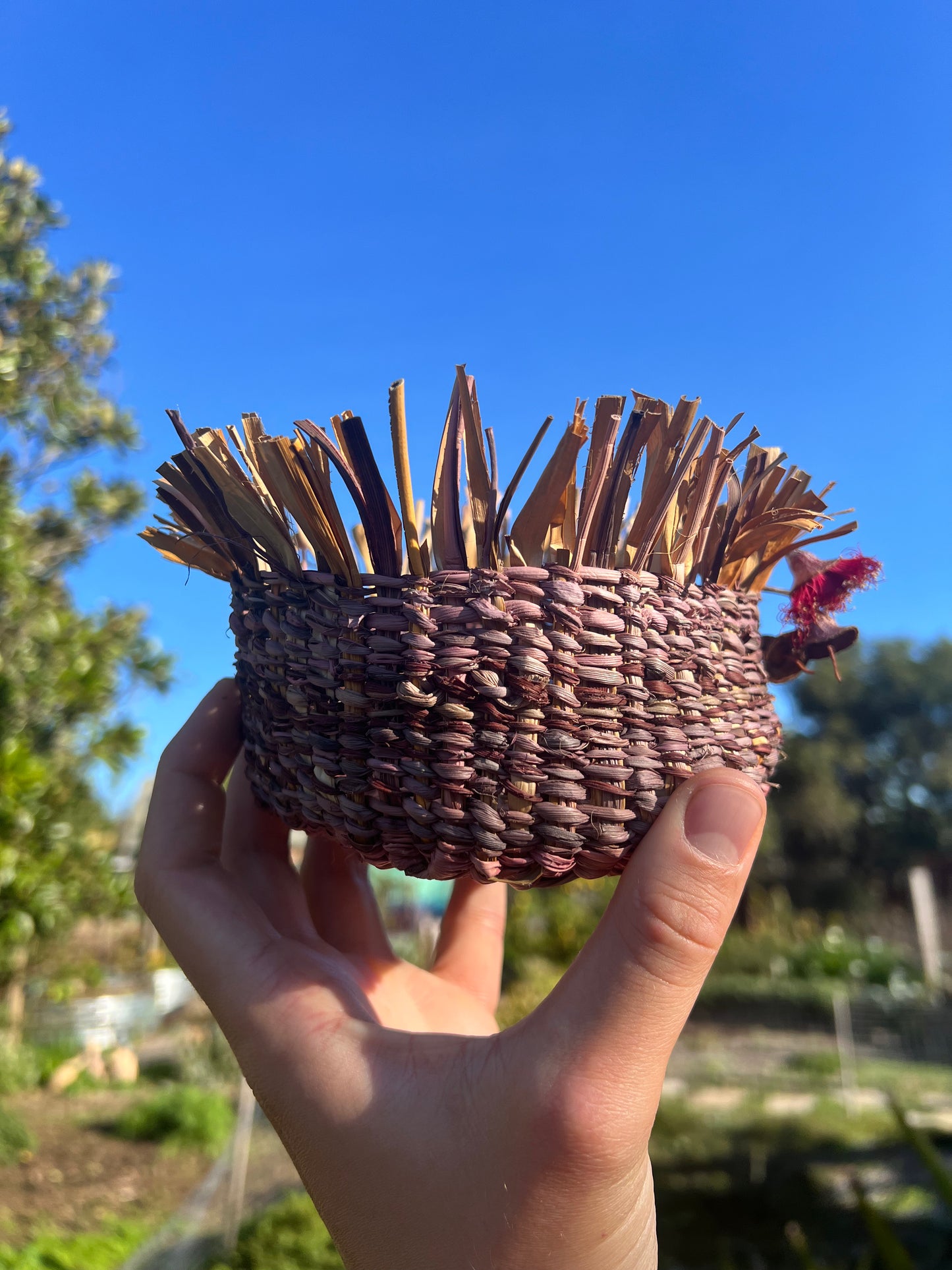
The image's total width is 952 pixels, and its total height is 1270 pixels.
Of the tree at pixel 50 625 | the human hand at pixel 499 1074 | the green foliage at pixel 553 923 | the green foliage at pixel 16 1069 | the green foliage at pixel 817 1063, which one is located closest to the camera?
the human hand at pixel 499 1074

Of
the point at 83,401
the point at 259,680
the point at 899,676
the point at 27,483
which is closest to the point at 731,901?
the point at 259,680

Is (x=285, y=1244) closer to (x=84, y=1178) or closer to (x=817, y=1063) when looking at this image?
(x=84, y=1178)

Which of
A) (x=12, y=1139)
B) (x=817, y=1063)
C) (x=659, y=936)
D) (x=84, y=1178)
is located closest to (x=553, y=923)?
(x=817, y=1063)

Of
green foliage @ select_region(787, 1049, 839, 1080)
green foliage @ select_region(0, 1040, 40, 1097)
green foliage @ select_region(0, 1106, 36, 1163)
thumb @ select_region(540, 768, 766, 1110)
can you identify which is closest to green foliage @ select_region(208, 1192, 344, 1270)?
green foliage @ select_region(0, 1106, 36, 1163)

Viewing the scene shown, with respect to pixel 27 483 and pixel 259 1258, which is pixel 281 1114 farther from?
pixel 27 483

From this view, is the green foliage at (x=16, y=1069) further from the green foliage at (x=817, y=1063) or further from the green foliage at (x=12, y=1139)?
the green foliage at (x=817, y=1063)

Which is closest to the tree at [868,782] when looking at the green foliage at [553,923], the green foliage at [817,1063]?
the green foliage at [553,923]
